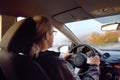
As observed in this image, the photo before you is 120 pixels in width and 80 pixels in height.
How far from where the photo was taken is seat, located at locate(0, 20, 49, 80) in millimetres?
2143

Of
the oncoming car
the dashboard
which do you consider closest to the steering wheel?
the oncoming car

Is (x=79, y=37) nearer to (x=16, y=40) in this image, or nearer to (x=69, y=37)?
(x=69, y=37)

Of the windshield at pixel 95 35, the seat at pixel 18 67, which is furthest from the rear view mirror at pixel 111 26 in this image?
the seat at pixel 18 67

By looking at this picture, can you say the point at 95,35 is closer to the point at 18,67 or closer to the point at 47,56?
the point at 47,56

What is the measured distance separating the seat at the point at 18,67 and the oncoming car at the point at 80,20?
1050mm

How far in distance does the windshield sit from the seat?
1.84 metres

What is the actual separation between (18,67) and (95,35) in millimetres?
2518

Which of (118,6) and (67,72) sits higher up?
(118,6)

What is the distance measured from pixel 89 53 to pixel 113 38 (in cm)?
60

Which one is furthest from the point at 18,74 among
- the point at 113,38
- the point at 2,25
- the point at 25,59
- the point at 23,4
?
the point at 113,38

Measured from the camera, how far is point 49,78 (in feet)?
7.25

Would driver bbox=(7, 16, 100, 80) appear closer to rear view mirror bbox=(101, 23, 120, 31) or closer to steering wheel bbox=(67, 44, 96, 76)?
steering wheel bbox=(67, 44, 96, 76)

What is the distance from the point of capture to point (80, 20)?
12.7ft

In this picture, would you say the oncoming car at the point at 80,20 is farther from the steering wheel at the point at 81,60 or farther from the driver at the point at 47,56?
the driver at the point at 47,56
